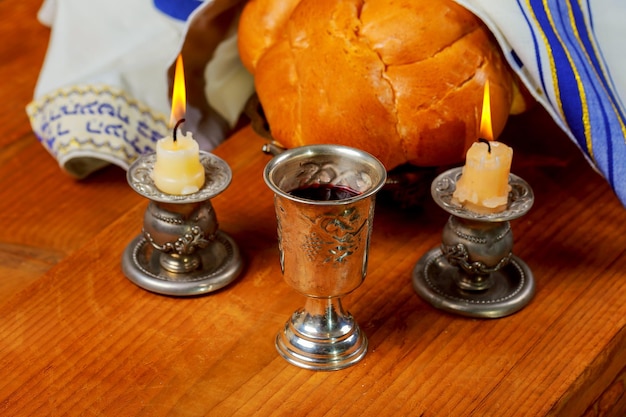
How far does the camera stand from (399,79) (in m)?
0.73

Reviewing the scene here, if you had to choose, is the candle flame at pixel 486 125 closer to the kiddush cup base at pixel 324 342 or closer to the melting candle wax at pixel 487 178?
the melting candle wax at pixel 487 178

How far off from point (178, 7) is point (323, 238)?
17.6 inches

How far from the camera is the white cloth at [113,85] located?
894 mm

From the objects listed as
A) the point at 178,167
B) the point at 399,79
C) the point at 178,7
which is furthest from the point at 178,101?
the point at 178,7

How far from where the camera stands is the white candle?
674 mm

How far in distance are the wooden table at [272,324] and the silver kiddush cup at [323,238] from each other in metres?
0.02

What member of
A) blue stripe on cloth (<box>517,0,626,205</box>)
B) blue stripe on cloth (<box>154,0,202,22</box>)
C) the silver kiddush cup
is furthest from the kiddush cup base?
blue stripe on cloth (<box>154,0,202,22</box>)

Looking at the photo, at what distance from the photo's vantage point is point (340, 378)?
0.65 m

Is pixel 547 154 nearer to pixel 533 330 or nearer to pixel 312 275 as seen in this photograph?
pixel 533 330

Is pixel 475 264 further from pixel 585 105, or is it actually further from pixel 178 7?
pixel 178 7

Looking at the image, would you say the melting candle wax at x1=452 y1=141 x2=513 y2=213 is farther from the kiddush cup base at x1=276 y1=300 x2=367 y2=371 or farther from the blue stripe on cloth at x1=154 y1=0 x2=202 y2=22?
the blue stripe on cloth at x1=154 y1=0 x2=202 y2=22

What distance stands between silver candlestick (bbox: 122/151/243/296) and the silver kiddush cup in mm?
74

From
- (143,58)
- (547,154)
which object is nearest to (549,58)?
(547,154)

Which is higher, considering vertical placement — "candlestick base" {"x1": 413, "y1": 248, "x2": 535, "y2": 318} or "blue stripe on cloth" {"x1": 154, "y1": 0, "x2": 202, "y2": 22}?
"blue stripe on cloth" {"x1": 154, "y1": 0, "x2": 202, "y2": 22}
